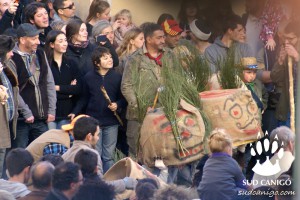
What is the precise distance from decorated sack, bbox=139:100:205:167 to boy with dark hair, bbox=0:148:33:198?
6.70 feet

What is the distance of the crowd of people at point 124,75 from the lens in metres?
10.2

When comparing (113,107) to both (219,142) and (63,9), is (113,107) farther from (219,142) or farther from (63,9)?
(219,142)

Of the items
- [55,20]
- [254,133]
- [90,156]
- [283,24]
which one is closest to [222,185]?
[90,156]

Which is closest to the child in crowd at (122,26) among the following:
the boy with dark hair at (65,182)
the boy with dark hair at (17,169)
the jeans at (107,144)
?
the jeans at (107,144)

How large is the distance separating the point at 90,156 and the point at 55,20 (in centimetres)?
369

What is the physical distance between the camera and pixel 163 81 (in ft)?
37.7

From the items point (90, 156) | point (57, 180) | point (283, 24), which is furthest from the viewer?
point (283, 24)

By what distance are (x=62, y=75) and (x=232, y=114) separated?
175cm

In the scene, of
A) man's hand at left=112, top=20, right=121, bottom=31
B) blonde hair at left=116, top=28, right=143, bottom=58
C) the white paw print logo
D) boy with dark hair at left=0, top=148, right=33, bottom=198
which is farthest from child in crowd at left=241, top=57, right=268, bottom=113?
boy with dark hair at left=0, top=148, right=33, bottom=198

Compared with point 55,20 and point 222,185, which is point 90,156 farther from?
point 55,20

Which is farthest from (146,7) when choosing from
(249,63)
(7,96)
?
(249,63)

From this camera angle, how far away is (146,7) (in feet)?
25.1

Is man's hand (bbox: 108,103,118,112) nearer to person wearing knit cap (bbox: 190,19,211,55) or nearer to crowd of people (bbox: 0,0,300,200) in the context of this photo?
crowd of people (bbox: 0,0,300,200)

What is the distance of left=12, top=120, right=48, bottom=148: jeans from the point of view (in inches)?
444
